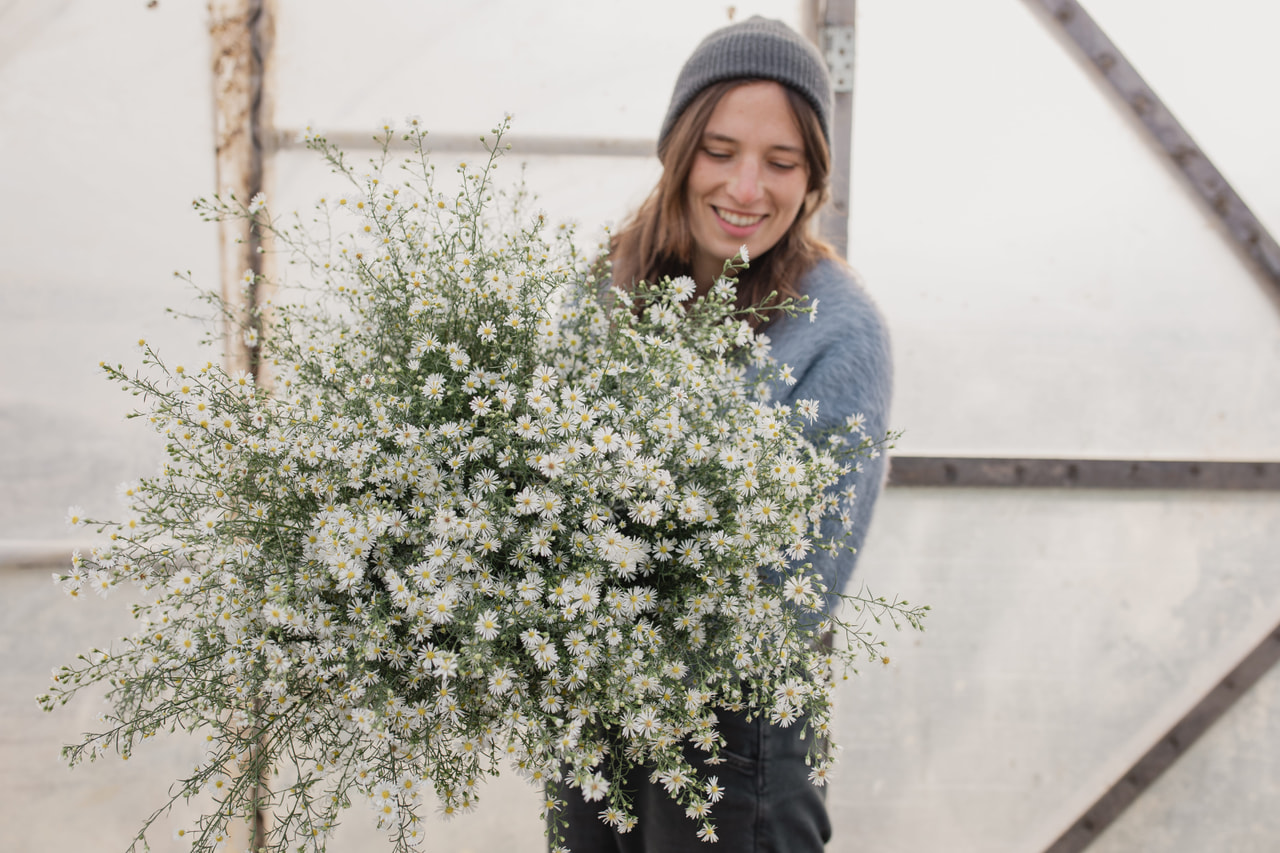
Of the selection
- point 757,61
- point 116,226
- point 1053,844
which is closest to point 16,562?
point 116,226

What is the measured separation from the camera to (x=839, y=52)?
1812 mm

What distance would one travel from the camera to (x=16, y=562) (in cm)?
179

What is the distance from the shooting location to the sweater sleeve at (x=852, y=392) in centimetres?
102

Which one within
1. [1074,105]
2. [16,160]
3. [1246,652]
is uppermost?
[1074,105]

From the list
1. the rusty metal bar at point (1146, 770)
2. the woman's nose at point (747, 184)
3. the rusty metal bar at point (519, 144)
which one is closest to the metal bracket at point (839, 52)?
the rusty metal bar at point (519, 144)

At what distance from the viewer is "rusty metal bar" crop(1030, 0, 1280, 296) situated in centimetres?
190

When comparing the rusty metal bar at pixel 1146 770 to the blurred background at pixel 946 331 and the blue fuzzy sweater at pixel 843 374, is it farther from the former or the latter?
the blue fuzzy sweater at pixel 843 374

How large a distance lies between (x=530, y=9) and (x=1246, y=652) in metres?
2.52

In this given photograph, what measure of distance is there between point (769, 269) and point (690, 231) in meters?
0.15

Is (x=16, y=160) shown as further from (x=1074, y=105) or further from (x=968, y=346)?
(x=1074, y=105)

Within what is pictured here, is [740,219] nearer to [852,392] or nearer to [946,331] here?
[852,392]

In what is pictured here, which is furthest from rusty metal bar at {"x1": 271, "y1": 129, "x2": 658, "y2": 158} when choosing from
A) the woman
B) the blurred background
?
the woman

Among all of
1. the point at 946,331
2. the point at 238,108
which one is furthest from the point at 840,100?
the point at 238,108

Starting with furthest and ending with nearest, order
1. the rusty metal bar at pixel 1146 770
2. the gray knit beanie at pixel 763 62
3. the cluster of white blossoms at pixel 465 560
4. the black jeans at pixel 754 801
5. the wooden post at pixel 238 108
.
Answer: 1. the rusty metal bar at pixel 1146 770
2. the wooden post at pixel 238 108
3. the gray knit beanie at pixel 763 62
4. the black jeans at pixel 754 801
5. the cluster of white blossoms at pixel 465 560
